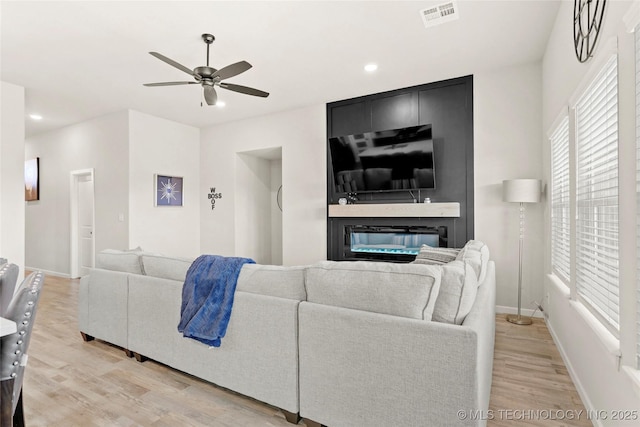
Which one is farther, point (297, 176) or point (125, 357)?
point (297, 176)

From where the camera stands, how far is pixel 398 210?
14.9 feet

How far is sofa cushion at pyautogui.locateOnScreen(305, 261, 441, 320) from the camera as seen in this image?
1557 mm

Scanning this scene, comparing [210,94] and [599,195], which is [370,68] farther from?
[599,195]

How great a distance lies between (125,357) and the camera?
2.69 meters

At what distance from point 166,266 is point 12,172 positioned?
3467 millimetres

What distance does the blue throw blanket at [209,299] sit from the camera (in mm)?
2021

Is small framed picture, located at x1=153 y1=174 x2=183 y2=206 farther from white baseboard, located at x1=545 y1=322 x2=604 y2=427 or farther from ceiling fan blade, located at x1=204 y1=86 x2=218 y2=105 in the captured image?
white baseboard, located at x1=545 y1=322 x2=604 y2=427

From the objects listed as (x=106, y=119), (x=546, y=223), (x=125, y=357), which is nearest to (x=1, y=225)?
(x=106, y=119)

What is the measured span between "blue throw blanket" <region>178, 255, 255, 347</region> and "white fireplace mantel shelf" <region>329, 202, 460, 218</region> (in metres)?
2.81

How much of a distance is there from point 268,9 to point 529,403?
3.39 m

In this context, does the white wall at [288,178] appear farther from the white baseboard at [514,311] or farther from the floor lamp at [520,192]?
the floor lamp at [520,192]

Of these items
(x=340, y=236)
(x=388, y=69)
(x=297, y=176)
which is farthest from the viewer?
(x=297, y=176)

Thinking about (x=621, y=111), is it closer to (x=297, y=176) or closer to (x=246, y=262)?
(x=246, y=262)

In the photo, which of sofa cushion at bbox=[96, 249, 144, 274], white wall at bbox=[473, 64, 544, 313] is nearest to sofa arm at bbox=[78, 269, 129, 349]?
sofa cushion at bbox=[96, 249, 144, 274]
